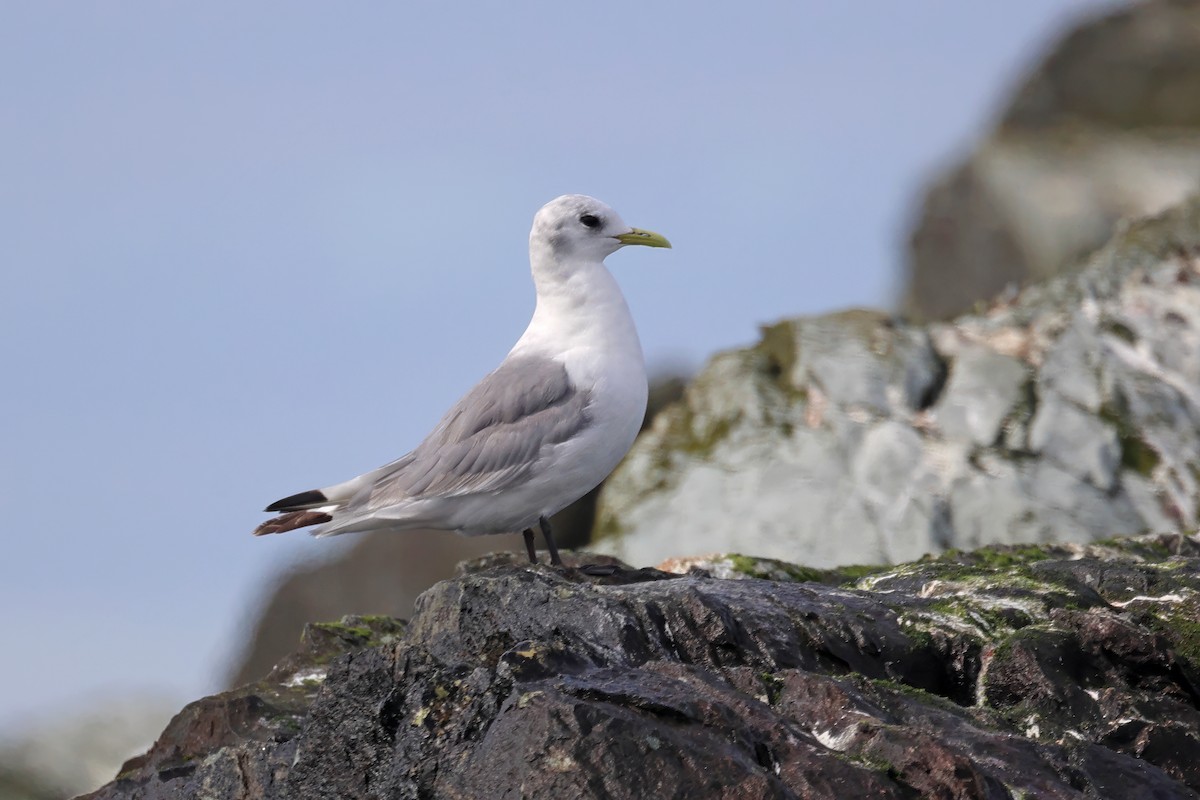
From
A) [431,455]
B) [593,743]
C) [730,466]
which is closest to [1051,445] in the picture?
[730,466]

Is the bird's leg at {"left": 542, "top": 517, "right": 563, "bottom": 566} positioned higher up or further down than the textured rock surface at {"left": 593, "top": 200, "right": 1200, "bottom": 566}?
higher up

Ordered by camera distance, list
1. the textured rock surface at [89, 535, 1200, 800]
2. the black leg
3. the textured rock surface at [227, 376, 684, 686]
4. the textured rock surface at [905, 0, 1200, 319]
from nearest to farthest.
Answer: the textured rock surface at [89, 535, 1200, 800], the black leg, the textured rock surface at [227, 376, 684, 686], the textured rock surface at [905, 0, 1200, 319]

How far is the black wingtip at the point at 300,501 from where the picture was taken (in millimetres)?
9211

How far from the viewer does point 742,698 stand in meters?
5.55

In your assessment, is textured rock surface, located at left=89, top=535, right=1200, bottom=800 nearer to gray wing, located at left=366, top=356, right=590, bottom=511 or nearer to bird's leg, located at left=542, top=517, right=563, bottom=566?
bird's leg, located at left=542, top=517, right=563, bottom=566

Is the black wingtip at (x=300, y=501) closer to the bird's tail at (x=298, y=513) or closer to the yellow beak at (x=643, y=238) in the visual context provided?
the bird's tail at (x=298, y=513)

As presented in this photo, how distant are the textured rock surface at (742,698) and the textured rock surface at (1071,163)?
16369 mm

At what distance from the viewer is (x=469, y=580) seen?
6.84 metres

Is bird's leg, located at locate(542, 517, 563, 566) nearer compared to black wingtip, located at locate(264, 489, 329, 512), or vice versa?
bird's leg, located at locate(542, 517, 563, 566)

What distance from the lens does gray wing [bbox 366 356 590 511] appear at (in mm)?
8836

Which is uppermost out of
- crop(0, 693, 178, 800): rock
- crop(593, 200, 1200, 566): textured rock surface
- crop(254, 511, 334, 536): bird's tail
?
crop(254, 511, 334, 536): bird's tail

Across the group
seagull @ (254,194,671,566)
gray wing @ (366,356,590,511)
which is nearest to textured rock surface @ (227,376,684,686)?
seagull @ (254,194,671,566)

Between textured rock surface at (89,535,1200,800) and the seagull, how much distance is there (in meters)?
0.95

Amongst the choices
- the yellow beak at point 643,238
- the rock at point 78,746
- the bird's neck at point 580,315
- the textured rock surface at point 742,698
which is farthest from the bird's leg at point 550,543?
the rock at point 78,746
